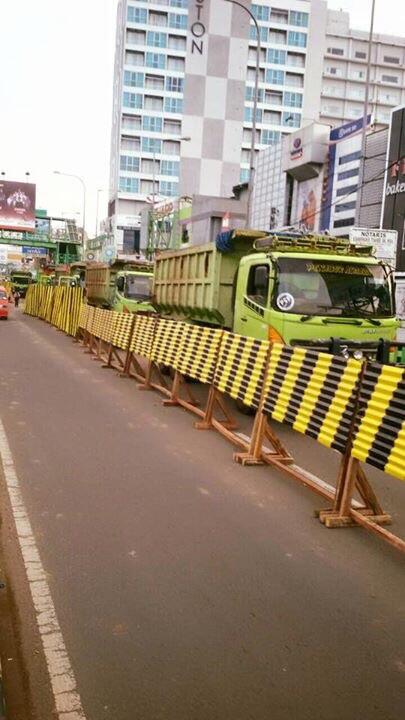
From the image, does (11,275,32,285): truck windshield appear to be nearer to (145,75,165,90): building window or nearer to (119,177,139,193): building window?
(119,177,139,193): building window

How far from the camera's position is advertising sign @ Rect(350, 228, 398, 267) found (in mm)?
16062

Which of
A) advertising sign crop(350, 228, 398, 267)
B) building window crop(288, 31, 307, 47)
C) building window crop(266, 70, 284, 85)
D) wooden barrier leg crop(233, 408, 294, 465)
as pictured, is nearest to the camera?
wooden barrier leg crop(233, 408, 294, 465)

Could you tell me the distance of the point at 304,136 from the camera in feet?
107

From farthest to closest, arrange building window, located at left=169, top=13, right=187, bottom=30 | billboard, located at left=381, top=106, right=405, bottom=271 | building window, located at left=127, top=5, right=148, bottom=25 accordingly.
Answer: building window, located at left=169, top=13, right=187, bottom=30 < building window, located at left=127, top=5, right=148, bottom=25 < billboard, located at left=381, top=106, right=405, bottom=271

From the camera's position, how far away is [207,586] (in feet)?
13.1

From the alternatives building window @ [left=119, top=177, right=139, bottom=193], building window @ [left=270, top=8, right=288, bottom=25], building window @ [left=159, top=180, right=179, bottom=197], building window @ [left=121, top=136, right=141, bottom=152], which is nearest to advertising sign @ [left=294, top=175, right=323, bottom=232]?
building window @ [left=159, top=180, right=179, bottom=197]

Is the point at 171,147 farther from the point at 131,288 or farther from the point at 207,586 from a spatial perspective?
the point at 207,586

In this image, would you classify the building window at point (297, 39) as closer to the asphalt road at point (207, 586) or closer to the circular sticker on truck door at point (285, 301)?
the circular sticker on truck door at point (285, 301)

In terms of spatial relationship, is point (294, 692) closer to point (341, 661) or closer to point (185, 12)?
point (341, 661)

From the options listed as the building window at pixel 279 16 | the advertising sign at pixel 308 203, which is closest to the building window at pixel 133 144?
the building window at pixel 279 16

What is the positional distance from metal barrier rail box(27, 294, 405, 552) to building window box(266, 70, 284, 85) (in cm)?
9079

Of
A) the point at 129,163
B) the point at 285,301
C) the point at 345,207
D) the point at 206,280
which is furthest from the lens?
the point at 129,163

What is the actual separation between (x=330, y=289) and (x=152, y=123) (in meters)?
84.7

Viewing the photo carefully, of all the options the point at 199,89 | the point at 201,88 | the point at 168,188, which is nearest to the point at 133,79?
the point at 199,89
